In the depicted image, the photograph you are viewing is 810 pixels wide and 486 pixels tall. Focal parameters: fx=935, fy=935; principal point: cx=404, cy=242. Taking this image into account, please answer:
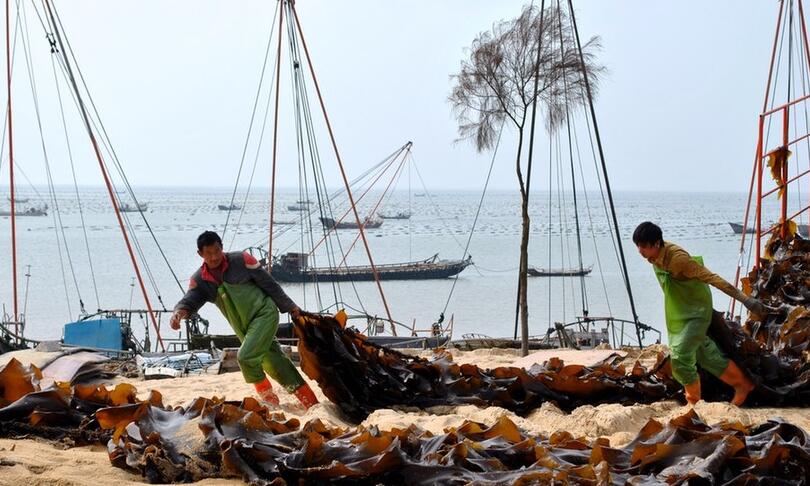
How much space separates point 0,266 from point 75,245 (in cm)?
1393

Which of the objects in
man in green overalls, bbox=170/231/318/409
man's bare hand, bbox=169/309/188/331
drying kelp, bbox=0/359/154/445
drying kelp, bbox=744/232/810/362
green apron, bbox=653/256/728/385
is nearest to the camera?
drying kelp, bbox=0/359/154/445

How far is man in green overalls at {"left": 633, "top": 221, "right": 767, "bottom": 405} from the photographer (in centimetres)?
605

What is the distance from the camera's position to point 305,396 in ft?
22.0

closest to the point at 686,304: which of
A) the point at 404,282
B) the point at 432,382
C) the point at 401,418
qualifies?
the point at 432,382

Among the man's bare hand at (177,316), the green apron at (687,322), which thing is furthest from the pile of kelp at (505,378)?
the man's bare hand at (177,316)

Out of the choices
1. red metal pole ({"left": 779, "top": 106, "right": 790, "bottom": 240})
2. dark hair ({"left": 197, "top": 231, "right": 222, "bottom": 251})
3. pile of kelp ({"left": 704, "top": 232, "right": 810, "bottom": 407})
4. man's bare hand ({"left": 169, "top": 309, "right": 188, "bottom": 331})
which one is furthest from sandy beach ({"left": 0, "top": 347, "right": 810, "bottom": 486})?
red metal pole ({"left": 779, "top": 106, "right": 790, "bottom": 240})

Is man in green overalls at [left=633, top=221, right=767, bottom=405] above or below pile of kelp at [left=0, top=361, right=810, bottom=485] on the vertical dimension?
above

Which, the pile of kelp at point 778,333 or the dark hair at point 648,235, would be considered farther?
the pile of kelp at point 778,333

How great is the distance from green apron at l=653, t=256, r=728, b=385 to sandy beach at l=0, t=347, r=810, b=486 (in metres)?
0.27

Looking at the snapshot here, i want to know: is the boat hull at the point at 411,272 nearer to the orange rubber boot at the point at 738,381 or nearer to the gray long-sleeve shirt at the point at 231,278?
the gray long-sleeve shirt at the point at 231,278

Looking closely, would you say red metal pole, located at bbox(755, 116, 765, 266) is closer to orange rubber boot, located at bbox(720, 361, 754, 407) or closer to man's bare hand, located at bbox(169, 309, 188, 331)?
orange rubber boot, located at bbox(720, 361, 754, 407)

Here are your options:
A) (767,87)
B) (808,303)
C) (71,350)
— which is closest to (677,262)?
(808,303)

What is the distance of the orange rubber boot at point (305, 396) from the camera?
21.8 feet

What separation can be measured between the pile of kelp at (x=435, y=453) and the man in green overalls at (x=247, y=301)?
6.95 ft
